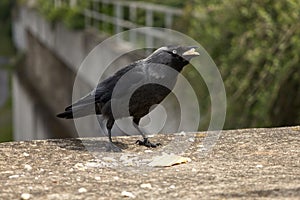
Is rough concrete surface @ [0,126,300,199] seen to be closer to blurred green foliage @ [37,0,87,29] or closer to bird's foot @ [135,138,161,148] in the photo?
bird's foot @ [135,138,161,148]

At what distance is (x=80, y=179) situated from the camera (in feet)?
11.7

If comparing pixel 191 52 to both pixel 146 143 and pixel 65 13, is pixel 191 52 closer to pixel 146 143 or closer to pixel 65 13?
pixel 146 143

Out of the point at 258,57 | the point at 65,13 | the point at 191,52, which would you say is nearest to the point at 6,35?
the point at 65,13

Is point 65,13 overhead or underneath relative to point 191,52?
overhead

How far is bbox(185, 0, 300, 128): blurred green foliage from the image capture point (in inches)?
295

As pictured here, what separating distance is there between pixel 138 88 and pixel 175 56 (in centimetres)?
25

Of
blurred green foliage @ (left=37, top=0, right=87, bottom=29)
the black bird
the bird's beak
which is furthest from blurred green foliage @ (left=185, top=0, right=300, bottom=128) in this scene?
blurred green foliage @ (left=37, top=0, right=87, bottom=29)

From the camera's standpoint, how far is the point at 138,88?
13.9 feet

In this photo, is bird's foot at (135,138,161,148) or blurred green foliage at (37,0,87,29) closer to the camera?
bird's foot at (135,138,161,148)

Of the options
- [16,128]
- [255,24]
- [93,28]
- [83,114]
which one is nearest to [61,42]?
[93,28]

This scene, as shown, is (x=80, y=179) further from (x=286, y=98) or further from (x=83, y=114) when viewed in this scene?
(x=286, y=98)

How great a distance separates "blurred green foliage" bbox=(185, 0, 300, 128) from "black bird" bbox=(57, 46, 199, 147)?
10.8 ft

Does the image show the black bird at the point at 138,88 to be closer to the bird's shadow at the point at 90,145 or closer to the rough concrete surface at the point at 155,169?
the bird's shadow at the point at 90,145

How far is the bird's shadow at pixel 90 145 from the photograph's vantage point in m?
4.33
